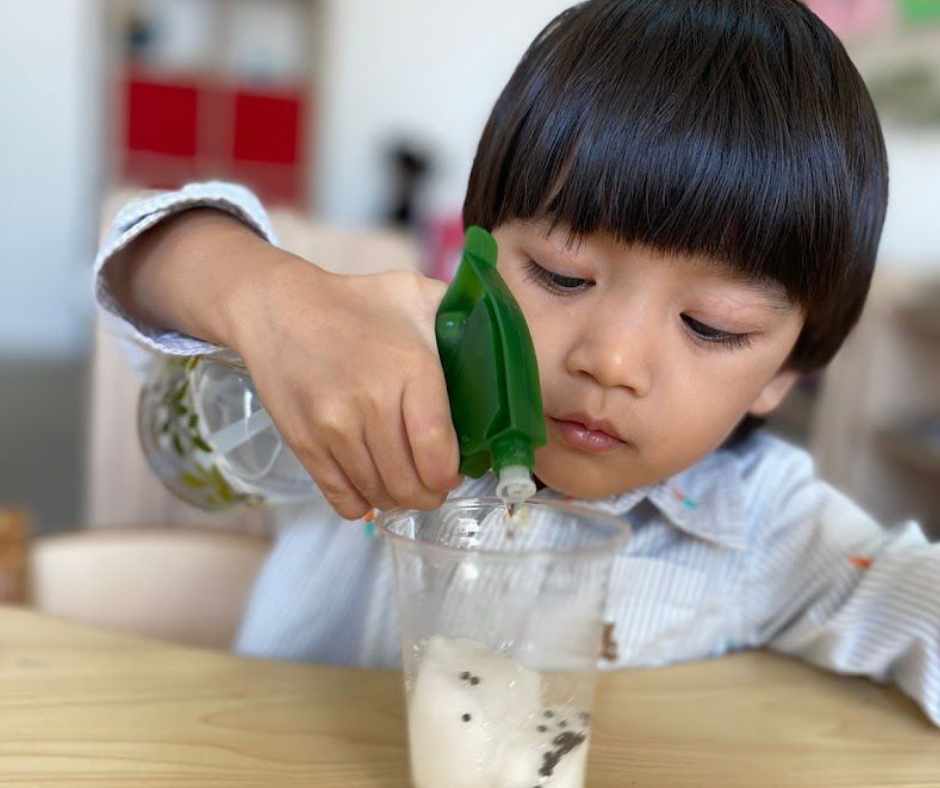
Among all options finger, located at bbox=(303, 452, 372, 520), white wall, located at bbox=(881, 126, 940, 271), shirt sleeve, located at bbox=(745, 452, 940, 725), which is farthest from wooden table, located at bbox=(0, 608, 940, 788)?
white wall, located at bbox=(881, 126, 940, 271)

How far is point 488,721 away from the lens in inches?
15.4

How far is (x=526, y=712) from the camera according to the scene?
0.39 metres

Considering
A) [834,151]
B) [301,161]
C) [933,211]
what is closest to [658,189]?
[834,151]

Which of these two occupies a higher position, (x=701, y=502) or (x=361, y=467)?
(x=361, y=467)

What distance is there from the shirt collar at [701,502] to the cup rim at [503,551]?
0.89 feet

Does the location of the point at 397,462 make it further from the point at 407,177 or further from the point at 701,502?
the point at 407,177

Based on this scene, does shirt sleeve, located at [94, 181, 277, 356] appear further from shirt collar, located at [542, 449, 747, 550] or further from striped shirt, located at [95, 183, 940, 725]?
shirt collar, located at [542, 449, 747, 550]

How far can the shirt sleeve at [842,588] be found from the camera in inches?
24.6

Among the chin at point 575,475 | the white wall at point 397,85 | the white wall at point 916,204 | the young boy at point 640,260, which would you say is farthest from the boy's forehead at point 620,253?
the white wall at point 397,85

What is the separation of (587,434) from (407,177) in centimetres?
347

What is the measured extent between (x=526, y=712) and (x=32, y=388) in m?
3.60

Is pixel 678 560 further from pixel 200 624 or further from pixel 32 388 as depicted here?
pixel 32 388

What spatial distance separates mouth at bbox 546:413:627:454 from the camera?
56 centimetres

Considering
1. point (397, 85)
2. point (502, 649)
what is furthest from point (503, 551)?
point (397, 85)
